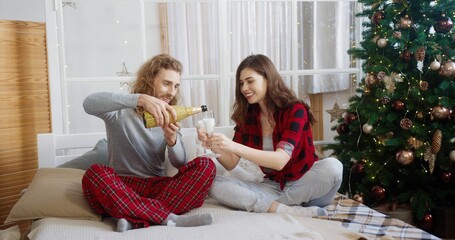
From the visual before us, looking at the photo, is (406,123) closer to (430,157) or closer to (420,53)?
(430,157)

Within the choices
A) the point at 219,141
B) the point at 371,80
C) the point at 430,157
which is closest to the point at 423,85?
the point at 371,80

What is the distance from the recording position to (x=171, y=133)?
2324 mm

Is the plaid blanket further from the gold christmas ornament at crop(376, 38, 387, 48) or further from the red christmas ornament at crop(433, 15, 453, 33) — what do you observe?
the red christmas ornament at crop(433, 15, 453, 33)

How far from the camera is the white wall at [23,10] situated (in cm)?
304

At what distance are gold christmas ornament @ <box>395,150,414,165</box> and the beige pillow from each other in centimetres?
164

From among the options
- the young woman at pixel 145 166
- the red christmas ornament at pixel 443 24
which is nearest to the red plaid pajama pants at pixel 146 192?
the young woman at pixel 145 166

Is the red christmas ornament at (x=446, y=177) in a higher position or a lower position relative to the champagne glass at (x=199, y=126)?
lower

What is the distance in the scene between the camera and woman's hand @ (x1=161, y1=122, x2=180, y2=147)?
228 centimetres

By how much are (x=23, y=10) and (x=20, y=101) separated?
0.55 m

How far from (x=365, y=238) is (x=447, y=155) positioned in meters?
1.33

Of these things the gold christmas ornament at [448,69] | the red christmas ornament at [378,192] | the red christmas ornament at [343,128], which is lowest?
the red christmas ornament at [378,192]

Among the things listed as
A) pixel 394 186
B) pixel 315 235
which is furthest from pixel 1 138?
pixel 394 186

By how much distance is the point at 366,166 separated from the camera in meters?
2.98

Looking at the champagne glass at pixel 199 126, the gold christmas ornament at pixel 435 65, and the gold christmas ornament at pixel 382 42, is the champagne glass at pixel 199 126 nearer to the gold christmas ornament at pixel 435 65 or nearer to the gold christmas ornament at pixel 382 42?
the gold christmas ornament at pixel 382 42
